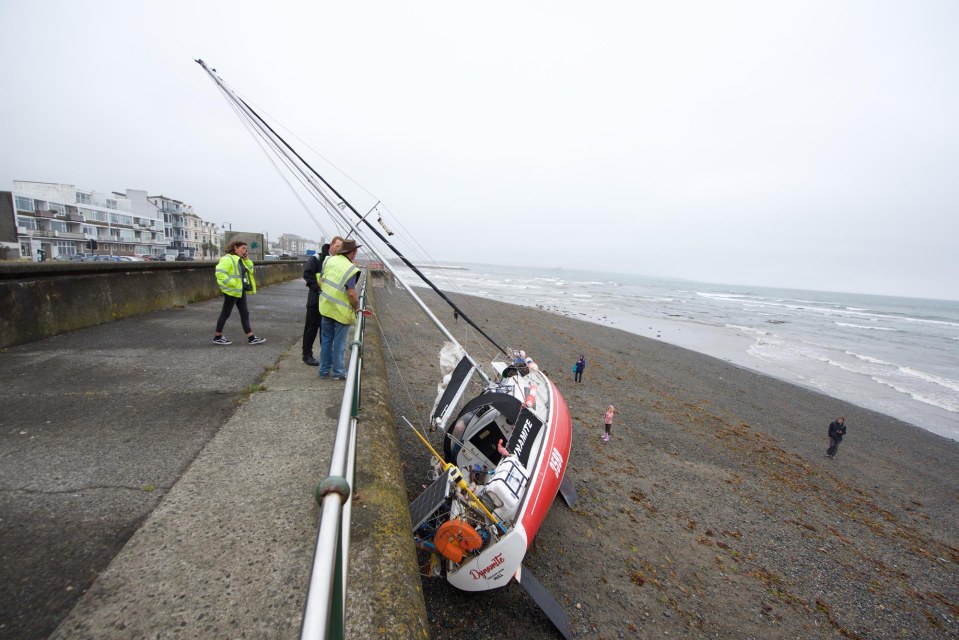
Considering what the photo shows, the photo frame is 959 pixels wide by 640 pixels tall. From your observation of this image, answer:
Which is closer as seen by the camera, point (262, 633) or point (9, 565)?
point (262, 633)

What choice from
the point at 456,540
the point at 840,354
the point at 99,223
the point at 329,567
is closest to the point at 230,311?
the point at 456,540

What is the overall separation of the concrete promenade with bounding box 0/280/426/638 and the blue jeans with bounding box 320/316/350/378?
0.32 metres

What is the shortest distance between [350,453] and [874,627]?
23.6ft

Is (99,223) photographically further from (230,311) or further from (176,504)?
(176,504)

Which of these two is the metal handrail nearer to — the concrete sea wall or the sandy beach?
the sandy beach

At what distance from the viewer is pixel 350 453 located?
2449 millimetres

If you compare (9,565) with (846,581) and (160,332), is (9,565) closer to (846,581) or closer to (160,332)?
(160,332)

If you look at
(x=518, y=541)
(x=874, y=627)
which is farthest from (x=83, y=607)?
(x=874, y=627)

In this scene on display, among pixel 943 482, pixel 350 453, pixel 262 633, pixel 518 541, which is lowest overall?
pixel 943 482

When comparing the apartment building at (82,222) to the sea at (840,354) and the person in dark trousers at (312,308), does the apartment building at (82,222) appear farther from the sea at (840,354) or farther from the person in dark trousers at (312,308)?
the sea at (840,354)

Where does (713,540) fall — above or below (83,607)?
below

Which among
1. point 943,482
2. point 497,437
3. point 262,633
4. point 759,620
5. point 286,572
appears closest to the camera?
point 262,633

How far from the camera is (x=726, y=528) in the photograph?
632cm

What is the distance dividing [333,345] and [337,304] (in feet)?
1.92
